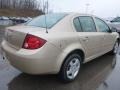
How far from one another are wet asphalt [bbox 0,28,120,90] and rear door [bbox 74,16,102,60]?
1.62ft

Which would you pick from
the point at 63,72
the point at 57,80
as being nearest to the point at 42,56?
the point at 63,72

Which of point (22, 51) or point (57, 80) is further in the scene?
point (57, 80)

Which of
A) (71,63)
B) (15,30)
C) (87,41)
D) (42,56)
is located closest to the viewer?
(42,56)

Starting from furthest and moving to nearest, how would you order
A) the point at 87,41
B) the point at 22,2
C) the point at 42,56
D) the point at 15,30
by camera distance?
the point at 22,2 → the point at 87,41 → the point at 15,30 → the point at 42,56

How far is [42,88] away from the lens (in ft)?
11.8

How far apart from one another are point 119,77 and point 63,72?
1561 mm

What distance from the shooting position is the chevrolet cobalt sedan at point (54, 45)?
320cm

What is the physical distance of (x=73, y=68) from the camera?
399 centimetres

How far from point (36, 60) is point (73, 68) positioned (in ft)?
3.81

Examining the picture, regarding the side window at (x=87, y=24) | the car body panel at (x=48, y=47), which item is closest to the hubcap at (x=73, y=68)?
the car body panel at (x=48, y=47)

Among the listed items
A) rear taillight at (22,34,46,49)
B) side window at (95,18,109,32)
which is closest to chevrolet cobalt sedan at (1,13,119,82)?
rear taillight at (22,34,46,49)

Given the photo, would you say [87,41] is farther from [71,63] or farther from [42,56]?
[42,56]

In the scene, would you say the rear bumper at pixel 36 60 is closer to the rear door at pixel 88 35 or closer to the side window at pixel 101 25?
the rear door at pixel 88 35

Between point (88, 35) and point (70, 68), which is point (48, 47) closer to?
point (70, 68)
